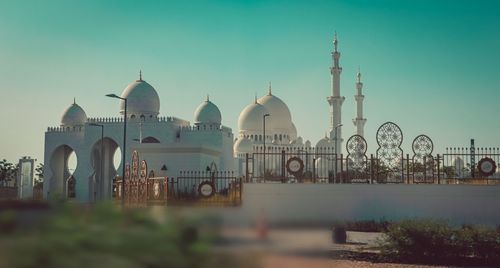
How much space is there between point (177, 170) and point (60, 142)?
22.0 metres

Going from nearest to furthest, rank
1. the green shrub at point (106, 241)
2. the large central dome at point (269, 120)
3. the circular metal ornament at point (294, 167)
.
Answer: the green shrub at point (106, 241) < the circular metal ornament at point (294, 167) < the large central dome at point (269, 120)

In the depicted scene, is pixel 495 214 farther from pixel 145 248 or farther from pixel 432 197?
pixel 145 248

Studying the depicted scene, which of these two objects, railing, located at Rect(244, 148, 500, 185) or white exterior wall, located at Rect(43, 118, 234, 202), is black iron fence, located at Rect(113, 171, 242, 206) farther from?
white exterior wall, located at Rect(43, 118, 234, 202)

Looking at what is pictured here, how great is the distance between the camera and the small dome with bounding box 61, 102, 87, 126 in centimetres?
5666

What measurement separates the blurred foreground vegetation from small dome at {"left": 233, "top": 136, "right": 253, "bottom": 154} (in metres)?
53.4

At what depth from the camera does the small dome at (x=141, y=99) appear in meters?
51.3

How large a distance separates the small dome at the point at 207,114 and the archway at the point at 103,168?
8.55 m

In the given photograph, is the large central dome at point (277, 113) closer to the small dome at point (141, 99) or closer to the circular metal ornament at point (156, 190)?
the small dome at point (141, 99)

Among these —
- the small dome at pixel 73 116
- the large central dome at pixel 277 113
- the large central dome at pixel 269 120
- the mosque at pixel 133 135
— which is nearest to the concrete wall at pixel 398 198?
the mosque at pixel 133 135

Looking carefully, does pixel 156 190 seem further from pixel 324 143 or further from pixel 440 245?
pixel 324 143

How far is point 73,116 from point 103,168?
6415 mm

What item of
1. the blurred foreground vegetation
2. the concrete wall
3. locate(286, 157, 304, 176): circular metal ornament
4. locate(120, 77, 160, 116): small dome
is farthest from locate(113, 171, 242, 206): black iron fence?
locate(120, 77, 160, 116): small dome

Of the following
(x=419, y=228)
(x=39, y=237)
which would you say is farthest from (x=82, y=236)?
(x=419, y=228)

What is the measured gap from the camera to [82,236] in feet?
7.02
